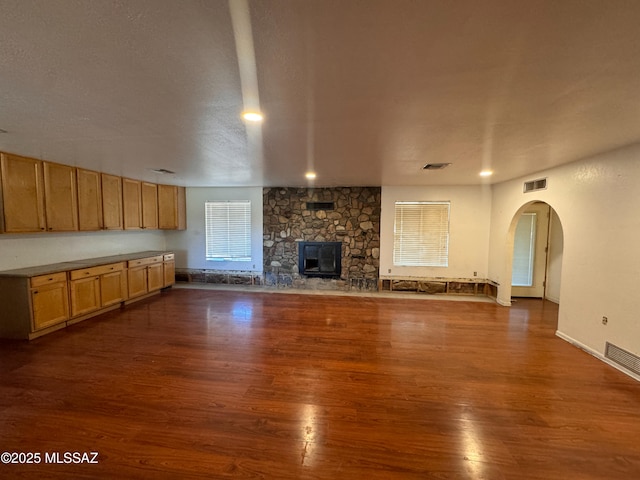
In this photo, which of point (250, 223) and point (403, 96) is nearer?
point (403, 96)

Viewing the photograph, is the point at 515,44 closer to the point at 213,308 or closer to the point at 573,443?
the point at 573,443

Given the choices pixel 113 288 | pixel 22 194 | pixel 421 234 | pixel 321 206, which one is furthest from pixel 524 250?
pixel 22 194

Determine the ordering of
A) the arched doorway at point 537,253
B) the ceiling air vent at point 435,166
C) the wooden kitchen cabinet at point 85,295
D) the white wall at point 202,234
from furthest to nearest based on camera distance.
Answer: the white wall at point 202,234, the arched doorway at point 537,253, the wooden kitchen cabinet at point 85,295, the ceiling air vent at point 435,166

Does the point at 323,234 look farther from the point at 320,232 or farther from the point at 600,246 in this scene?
the point at 600,246

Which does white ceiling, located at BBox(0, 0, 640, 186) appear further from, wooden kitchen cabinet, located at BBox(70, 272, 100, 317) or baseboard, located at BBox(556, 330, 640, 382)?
baseboard, located at BBox(556, 330, 640, 382)

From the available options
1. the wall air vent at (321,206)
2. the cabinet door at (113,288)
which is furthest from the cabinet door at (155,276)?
the wall air vent at (321,206)

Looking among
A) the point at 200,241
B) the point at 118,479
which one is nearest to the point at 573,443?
the point at 118,479

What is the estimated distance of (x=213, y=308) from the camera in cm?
482

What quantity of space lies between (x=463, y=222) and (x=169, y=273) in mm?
6740

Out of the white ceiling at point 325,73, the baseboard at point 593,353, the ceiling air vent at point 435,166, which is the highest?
the ceiling air vent at point 435,166

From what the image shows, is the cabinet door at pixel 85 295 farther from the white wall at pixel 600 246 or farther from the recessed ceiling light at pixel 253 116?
the white wall at pixel 600 246

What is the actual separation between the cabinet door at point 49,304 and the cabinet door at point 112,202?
137 cm

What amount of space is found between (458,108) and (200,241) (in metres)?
6.29

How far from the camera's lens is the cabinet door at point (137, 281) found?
5070 mm
